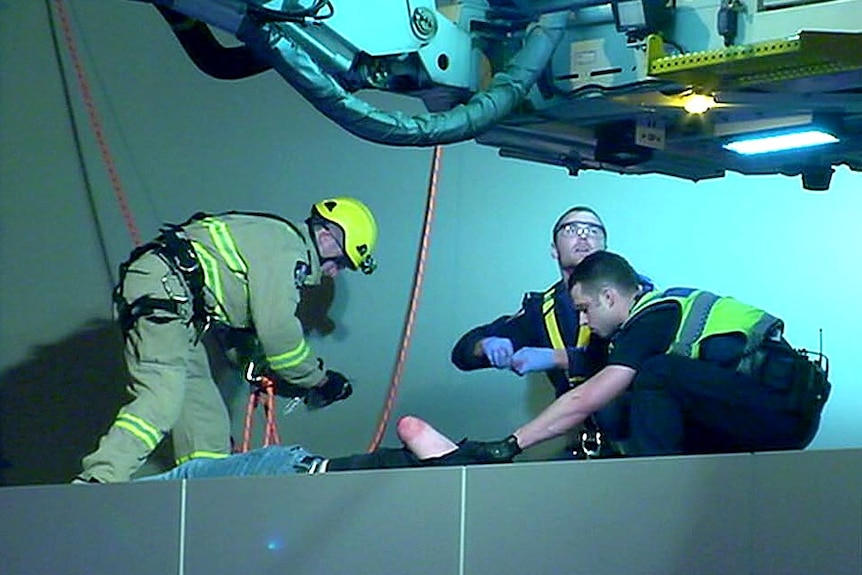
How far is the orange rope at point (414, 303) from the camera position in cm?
527

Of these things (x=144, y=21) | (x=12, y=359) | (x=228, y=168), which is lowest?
(x=12, y=359)

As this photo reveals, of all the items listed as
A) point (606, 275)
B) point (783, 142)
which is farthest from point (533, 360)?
point (783, 142)

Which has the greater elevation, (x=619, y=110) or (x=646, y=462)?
(x=619, y=110)

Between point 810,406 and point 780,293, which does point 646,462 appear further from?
point 780,293

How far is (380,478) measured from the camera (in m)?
2.77

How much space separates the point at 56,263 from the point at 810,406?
304cm

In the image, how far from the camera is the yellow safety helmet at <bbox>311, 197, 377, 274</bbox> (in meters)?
4.55

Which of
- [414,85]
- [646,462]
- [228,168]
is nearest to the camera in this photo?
[646,462]

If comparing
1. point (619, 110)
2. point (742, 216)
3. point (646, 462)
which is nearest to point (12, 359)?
point (742, 216)

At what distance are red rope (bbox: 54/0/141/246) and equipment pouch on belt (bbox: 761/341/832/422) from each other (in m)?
2.80

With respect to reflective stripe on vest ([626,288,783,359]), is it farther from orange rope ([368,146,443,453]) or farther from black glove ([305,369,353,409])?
orange rope ([368,146,443,453])

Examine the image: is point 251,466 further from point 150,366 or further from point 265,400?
point 265,400

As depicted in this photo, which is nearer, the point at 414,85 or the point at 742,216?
the point at 414,85

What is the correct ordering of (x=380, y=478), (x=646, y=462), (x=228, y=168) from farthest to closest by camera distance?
1. (x=228, y=168)
2. (x=380, y=478)
3. (x=646, y=462)
